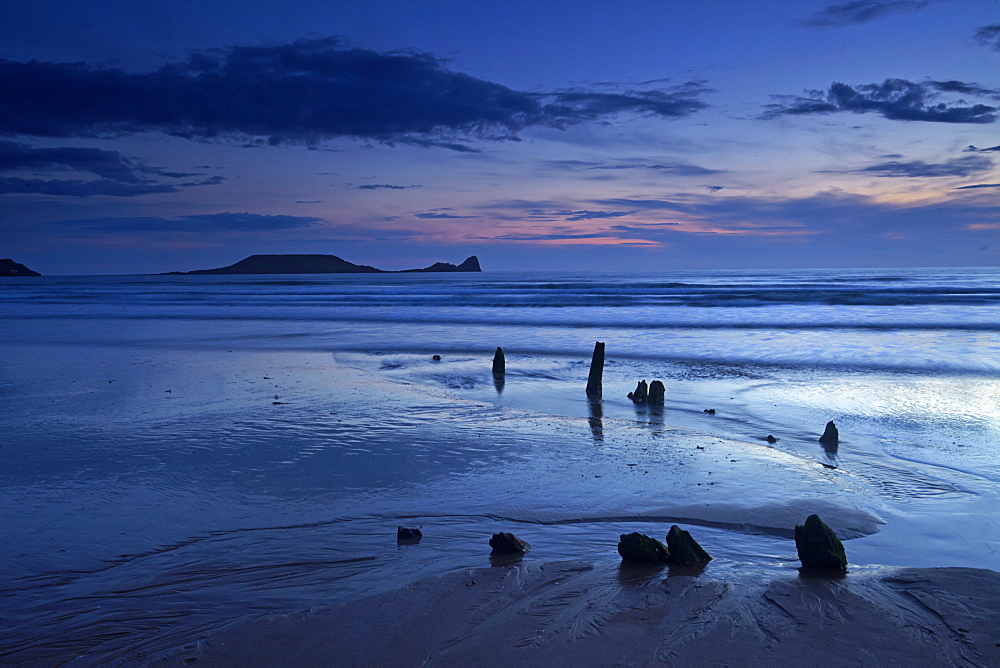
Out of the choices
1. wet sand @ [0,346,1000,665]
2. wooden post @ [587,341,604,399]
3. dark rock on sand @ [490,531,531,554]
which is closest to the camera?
wet sand @ [0,346,1000,665]

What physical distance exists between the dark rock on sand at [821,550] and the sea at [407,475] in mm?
135

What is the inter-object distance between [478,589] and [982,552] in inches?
143

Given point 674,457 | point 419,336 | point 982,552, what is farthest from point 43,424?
point 419,336

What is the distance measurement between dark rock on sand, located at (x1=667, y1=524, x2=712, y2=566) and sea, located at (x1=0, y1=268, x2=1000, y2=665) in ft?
0.78

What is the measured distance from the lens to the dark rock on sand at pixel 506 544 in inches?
178

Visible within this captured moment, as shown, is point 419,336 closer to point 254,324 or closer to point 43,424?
point 254,324

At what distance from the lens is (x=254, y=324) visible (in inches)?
1089

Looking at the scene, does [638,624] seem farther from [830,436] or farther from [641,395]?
[641,395]

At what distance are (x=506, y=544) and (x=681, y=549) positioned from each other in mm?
1146

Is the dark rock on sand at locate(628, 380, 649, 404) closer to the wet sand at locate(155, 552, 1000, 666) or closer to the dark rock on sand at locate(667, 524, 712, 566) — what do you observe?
the dark rock on sand at locate(667, 524, 712, 566)

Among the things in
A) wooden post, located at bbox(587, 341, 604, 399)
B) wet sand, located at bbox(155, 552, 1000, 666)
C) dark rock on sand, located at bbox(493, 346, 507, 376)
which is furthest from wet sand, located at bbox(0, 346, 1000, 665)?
dark rock on sand, located at bbox(493, 346, 507, 376)

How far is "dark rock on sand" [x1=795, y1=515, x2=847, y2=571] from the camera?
4.26 m

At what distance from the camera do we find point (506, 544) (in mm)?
4512

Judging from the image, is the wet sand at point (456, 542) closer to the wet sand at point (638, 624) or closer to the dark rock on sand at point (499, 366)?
the wet sand at point (638, 624)
